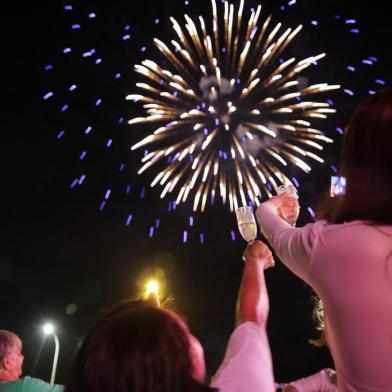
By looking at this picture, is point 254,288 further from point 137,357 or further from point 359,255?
point 137,357

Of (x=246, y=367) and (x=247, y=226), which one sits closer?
(x=246, y=367)

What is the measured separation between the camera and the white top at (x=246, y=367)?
2252mm

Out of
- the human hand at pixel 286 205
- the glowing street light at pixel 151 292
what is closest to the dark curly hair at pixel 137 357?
the glowing street light at pixel 151 292

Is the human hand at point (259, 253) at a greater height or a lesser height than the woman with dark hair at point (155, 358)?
greater

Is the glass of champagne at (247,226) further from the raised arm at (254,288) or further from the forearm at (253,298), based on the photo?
the forearm at (253,298)

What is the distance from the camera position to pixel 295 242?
8.70 ft

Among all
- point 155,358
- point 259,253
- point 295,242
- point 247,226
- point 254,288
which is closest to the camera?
point 155,358

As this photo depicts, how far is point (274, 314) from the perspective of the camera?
2063 inches

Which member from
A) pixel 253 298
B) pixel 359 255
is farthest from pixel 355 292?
pixel 253 298

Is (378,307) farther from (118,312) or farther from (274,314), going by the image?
(274,314)

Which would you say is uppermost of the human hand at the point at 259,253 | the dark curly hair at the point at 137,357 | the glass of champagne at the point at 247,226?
the glass of champagne at the point at 247,226

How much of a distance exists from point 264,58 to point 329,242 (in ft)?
50.4

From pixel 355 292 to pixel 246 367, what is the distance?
58cm

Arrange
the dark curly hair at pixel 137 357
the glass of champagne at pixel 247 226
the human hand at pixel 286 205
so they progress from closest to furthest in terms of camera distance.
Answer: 1. the dark curly hair at pixel 137 357
2. the human hand at pixel 286 205
3. the glass of champagne at pixel 247 226
